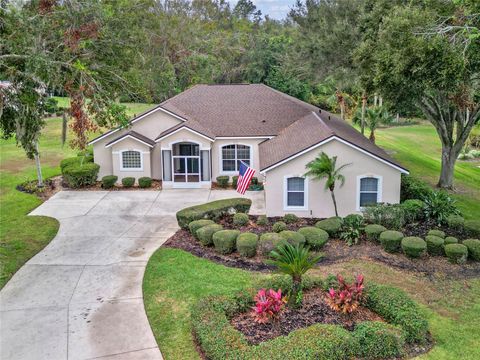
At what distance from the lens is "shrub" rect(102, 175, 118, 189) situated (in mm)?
25562

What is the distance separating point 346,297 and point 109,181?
17.0 meters

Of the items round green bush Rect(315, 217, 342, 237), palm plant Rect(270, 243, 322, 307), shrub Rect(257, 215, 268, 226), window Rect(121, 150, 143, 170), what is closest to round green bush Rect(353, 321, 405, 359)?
palm plant Rect(270, 243, 322, 307)

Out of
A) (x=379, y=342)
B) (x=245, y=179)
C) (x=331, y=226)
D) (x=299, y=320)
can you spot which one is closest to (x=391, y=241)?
(x=331, y=226)

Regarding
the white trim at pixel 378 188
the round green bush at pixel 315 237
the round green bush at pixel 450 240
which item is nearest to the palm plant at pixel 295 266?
the round green bush at pixel 315 237

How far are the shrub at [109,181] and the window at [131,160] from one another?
1.01 m

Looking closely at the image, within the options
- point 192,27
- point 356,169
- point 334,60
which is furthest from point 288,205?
point 192,27

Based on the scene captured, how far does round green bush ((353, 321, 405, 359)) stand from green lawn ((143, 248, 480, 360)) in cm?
65

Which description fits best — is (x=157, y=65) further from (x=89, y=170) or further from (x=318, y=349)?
(x=318, y=349)

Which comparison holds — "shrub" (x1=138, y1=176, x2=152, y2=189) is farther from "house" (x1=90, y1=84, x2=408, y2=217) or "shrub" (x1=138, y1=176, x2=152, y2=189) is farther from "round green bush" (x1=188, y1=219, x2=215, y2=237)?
"round green bush" (x1=188, y1=219, x2=215, y2=237)

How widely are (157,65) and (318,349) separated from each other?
140 ft

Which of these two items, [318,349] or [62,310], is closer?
[318,349]

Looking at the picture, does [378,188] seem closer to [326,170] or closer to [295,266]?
[326,170]

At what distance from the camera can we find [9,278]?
48.4ft

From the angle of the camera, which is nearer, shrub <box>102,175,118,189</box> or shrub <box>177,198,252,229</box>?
shrub <box>177,198,252,229</box>
